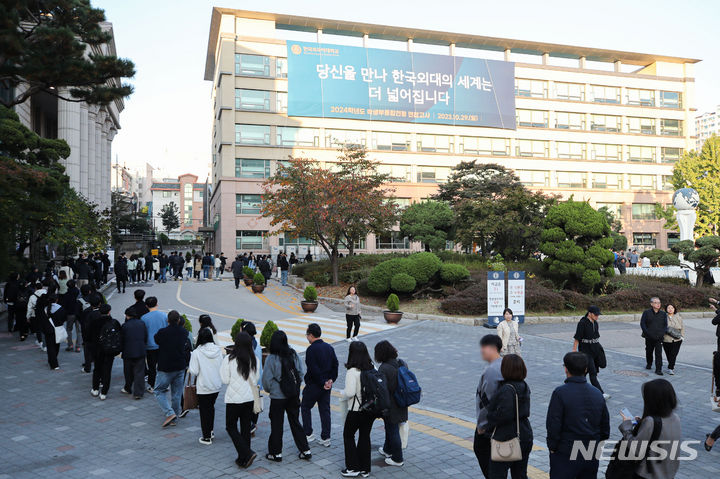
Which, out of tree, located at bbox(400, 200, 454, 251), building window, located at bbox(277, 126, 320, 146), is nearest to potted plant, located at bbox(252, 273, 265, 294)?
tree, located at bbox(400, 200, 454, 251)

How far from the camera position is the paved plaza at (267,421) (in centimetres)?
597

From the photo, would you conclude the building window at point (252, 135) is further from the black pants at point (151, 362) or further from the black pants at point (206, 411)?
the black pants at point (206, 411)

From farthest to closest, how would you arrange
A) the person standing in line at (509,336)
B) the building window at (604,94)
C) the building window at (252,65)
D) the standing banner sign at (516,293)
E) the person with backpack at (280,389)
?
1. the building window at (604,94)
2. the building window at (252,65)
3. the standing banner sign at (516,293)
4. the person standing in line at (509,336)
5. the person with backpack at (280,389)

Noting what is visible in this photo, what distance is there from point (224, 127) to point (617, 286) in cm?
3843

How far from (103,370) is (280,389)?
183 inches

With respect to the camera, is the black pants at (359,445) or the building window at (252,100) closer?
the black pants at (359,445)

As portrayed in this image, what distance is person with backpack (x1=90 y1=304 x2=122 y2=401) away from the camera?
8.51 meters

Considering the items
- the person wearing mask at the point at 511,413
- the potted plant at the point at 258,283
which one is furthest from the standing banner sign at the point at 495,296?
the potted plant at the point at 258,283

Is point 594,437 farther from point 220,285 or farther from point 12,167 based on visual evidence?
point 220,285

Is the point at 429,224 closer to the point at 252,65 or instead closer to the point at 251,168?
the point at 251,168

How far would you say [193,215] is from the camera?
15062 centimetres

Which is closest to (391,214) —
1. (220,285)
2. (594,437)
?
(220,285)

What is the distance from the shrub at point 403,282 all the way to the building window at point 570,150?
45695 mm

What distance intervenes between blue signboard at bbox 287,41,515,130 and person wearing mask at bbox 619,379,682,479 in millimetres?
48287
